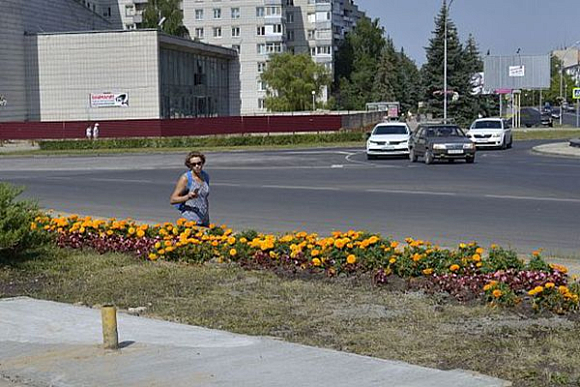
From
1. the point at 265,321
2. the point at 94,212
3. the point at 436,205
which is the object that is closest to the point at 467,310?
the point at 265,321

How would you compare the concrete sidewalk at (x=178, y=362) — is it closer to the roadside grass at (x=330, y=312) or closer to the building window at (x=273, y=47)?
the roadside grass at (x=330, y=312)

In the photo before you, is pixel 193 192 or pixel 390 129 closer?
pixel 193 192

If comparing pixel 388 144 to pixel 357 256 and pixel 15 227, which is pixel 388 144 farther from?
pixel 357 256

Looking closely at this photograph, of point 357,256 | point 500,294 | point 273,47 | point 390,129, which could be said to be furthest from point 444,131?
point 273,47

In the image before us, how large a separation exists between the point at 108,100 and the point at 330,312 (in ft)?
211

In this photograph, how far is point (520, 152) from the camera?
44906 mm

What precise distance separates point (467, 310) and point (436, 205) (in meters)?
11.0

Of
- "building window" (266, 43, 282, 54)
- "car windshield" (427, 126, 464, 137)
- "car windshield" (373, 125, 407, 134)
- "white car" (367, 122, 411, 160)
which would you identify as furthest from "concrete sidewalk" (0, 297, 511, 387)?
"building window" (266, 43, 282, 54)

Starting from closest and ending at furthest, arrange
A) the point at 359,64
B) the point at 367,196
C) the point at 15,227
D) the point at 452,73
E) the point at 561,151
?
the point at 15,227 < the point at 367,196 < the point at 561,151 < the point at 452,73 < the point at 359,64

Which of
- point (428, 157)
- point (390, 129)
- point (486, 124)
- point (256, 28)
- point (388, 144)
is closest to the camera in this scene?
point (428, 157)

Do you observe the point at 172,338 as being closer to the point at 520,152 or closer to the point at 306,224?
the point at 306,224

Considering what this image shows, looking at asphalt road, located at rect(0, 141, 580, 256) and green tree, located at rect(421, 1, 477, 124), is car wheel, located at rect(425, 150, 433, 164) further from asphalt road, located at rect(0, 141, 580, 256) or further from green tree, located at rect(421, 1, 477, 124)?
green tree, located at rect(421, 1, 477, 124)

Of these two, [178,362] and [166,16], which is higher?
[166,16]

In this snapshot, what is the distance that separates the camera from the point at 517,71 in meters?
88.2
